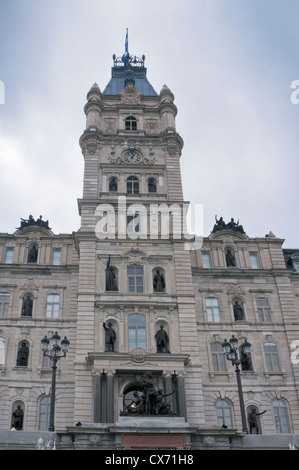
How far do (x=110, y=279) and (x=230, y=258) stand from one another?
12.2 m

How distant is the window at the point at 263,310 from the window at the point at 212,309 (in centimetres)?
349

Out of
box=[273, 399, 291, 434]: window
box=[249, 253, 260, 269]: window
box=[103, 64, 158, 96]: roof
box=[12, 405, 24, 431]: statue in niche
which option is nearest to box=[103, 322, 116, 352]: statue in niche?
box=[12, 405, 24, 431]: statue in niche

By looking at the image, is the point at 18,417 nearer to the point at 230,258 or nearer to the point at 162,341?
the point at 162,341

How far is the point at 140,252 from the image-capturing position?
41.7 metres

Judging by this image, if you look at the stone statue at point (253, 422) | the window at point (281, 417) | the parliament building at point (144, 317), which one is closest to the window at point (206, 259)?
the parliament building at point (144, 317)

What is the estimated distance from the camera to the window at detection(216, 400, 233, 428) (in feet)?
128

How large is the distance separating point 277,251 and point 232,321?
27.2 feet

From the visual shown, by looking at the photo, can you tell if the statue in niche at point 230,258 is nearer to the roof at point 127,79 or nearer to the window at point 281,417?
the window at point 281,417

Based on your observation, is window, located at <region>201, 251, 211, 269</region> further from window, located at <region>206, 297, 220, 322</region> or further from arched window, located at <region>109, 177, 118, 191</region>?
arched window, located at <region>109, 177, 118, 191</region>

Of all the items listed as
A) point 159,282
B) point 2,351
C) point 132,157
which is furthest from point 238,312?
point 2,351

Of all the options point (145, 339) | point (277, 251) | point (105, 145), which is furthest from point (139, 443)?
point (105, 145)

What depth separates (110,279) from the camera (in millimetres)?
40344

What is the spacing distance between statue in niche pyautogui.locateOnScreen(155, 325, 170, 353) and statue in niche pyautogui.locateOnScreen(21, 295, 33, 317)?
37.2 ft

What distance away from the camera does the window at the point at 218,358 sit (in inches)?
1612
